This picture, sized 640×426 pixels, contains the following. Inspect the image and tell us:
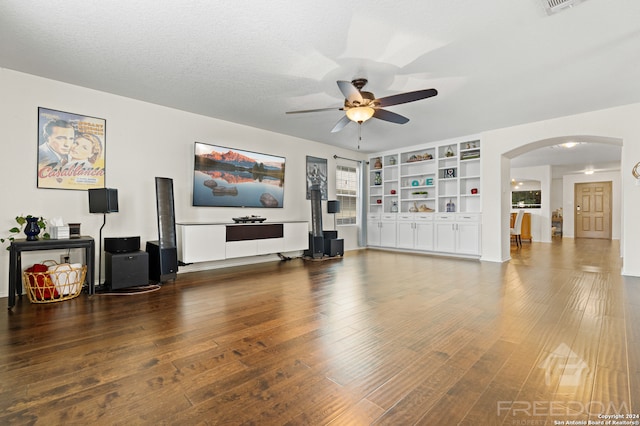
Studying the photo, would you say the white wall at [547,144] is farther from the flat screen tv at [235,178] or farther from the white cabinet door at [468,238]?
the flat screen tv at [235,178]

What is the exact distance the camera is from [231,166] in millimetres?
5492

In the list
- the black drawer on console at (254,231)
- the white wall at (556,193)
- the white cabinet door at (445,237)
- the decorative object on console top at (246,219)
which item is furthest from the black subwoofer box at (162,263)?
the white wall at (556,193)

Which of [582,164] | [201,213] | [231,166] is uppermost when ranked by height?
[582,164]

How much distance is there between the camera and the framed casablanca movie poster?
3.77m

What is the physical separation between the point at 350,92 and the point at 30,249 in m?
3.78

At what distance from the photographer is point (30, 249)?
10.4 feet

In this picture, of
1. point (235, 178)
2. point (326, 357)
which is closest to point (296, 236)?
point (235, 178)

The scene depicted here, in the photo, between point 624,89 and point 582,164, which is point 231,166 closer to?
point 624,89

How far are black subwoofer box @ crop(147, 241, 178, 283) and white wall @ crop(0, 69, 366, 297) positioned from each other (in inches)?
19.5

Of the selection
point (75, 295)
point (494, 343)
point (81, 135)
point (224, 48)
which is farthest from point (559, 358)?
point (81, 135)

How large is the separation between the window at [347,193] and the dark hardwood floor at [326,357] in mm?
4154

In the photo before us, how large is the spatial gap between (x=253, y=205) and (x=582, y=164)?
11.1 m

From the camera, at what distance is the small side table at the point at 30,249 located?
3.08m

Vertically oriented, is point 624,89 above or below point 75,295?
above
